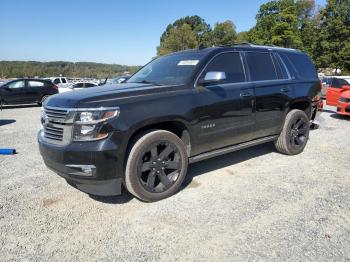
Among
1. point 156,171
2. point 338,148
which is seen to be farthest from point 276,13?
point 156,171

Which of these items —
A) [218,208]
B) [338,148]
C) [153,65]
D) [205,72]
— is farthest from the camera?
[338,148]

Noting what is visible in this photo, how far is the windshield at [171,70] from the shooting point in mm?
4305

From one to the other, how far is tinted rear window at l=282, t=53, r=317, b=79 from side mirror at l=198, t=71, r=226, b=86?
217 cm

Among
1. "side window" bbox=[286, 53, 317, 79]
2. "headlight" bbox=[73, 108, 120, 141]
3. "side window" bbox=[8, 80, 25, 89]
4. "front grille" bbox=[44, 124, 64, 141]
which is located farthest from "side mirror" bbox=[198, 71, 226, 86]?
"side window" bbox=[8, 80, 25, 89]

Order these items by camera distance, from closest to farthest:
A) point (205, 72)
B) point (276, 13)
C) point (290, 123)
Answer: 1. point (205, 72)
2. point (290, 123)
3. point (276, 13)

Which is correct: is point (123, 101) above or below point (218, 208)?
above

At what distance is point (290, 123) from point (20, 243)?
4518 millimetres

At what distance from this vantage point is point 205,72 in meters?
4.31

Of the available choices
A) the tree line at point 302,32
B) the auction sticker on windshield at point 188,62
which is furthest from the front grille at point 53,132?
the tree line at point 302,32

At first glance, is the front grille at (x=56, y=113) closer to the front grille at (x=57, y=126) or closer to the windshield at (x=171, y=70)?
the front grille at (x=57, y=126)

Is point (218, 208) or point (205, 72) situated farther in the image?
point (205, 72)

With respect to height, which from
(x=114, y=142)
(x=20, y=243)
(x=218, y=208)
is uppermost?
(x=114, y=142)

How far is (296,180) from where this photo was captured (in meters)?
4.54

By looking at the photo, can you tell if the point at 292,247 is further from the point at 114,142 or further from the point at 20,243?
the point at 20,243
